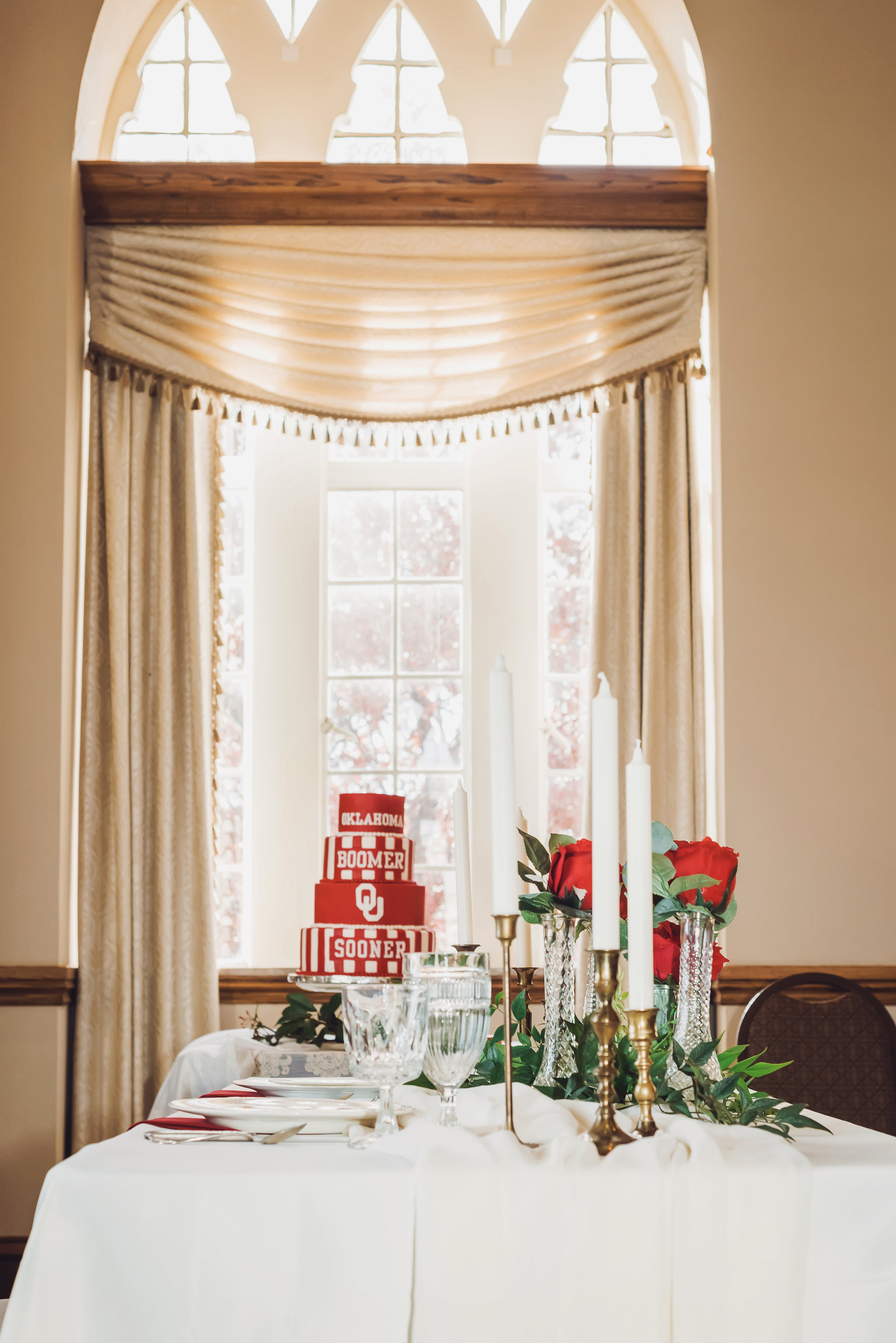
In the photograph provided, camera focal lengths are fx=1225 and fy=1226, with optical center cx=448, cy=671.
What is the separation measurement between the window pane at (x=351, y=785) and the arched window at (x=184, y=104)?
1.85m

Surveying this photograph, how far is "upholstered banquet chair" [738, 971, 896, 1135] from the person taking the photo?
262 centimetres

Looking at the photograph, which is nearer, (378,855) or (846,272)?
(378,855)

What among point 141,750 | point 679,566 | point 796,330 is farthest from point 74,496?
point 796,330

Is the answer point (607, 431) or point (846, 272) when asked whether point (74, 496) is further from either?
point (846, 272)

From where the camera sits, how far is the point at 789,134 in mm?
3301

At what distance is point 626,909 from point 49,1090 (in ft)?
7.35

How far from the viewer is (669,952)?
3.95 feet

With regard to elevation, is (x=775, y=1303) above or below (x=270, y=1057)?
above

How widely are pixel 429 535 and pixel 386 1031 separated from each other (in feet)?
8.57

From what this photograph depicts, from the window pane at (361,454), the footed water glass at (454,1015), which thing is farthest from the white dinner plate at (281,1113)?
the window pane at (361,454)

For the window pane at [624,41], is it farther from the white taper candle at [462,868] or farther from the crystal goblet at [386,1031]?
the crystal goblet at [386,1031]

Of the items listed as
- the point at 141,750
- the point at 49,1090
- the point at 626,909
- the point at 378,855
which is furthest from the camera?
the point at 141,750

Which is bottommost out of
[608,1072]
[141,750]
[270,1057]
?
[270,1057]

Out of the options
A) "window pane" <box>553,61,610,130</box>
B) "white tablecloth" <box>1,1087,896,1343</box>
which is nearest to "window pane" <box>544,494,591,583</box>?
"window pane" <box>553,61,610,130</box>
